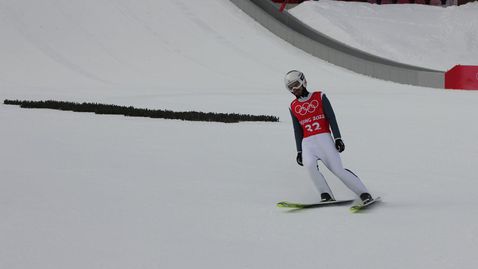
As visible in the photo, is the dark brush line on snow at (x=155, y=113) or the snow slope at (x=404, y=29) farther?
the snow slope at (x=404, y=29)

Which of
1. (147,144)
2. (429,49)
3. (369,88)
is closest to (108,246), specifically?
(147,144)

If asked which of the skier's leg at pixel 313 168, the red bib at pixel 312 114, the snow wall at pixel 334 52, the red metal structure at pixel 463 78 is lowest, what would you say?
the skier's leg at pixel 313 168

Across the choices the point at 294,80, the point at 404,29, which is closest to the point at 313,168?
the point at 294,80

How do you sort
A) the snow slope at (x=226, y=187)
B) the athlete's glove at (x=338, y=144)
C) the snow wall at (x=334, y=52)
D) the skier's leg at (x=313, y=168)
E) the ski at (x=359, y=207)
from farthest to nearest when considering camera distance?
1. the snow wall at (x=334, y=52)
2. the skier's leg at (x=313, y=168)
3. the athlete's glove at (x=338, y=144)
4. the ski at (x=359, y=207)
5. the snow slope at (x=226, y=187)

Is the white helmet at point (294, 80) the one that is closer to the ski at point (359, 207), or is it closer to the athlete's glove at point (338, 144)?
the athlete's glove at point (338, 144)

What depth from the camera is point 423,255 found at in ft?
19.4

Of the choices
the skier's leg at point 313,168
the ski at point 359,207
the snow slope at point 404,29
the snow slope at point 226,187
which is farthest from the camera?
the snow slope at point 404,29

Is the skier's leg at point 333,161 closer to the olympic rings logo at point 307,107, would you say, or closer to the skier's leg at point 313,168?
the skier's leg at point 313,168

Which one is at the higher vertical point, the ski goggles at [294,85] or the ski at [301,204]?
the ski goggles at [294,85]

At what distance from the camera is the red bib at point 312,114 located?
809 cm

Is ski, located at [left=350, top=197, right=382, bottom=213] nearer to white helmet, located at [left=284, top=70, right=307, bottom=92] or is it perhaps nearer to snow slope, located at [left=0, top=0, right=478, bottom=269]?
snow slope, located at [left=0, top=0, right=478, bottom=269]

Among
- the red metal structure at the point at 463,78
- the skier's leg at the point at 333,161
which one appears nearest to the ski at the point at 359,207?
the skier's leg at the point at 333,161

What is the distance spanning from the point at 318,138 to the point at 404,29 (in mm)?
44175

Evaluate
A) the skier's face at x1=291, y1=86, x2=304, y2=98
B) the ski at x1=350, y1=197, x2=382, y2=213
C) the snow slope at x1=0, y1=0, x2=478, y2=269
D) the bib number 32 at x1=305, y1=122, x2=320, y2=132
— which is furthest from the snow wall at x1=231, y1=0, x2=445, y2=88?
the ski at x1=350, y1=197, x2=382, y2=213
